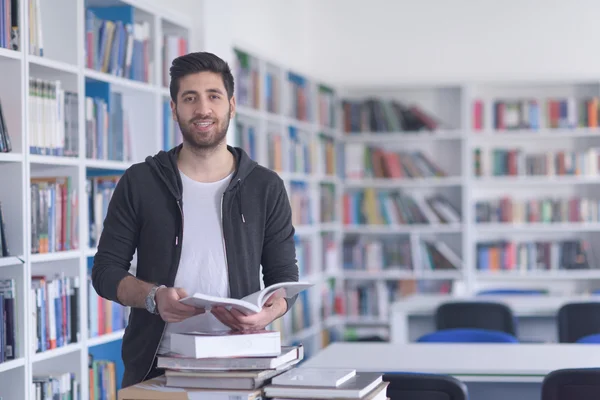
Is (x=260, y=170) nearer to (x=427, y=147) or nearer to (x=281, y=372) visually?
(x=281, y=372)

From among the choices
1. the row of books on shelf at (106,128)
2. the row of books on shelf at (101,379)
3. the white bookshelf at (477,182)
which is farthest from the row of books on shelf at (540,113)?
the row of books on shelf at (101,379)

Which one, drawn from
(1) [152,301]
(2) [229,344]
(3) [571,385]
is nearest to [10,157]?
(1) [152,301]

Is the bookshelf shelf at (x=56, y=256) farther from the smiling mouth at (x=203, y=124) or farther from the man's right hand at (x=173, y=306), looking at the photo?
the man's right hand at (x=173, y=306)

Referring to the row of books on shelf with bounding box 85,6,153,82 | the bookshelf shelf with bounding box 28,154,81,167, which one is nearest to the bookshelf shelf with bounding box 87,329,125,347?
the bookshelf shelf with bounding box 28,154,81,167

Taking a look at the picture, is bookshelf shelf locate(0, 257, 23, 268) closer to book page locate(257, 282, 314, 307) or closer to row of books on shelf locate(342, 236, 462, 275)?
book page locate(257, 282, 314, 307)

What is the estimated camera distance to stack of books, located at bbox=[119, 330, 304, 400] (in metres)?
1.80

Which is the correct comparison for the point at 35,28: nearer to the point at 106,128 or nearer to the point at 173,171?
the point at 106,128

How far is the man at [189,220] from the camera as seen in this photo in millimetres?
2172

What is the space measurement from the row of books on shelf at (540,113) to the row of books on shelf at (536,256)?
95 cm

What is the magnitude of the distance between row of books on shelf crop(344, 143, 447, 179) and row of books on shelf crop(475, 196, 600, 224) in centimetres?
49

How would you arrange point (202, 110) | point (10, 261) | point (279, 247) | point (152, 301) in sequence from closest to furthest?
point (152, 301), point (202, 110), point (279, 247), point (10, 261)

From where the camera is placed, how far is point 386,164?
25.3ft

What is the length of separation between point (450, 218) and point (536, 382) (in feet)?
14.4

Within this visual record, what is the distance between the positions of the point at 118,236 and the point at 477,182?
581cm
